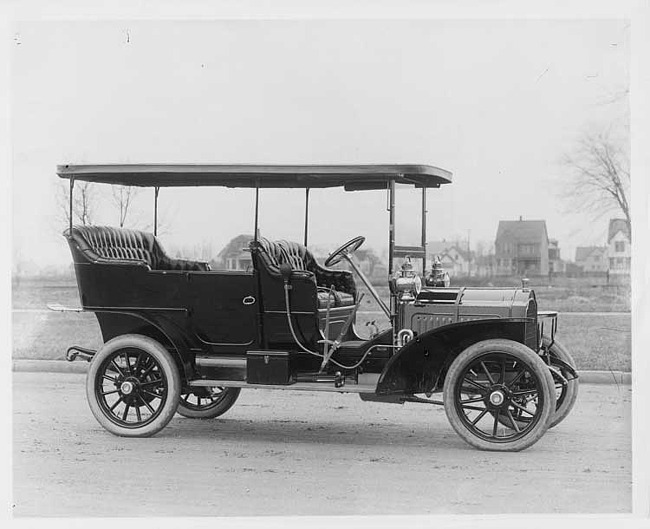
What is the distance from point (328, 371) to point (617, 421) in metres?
2.63

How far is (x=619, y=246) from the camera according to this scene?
12.4m

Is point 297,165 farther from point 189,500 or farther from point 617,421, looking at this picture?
point 617,421

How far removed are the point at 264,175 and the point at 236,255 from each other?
1.56m

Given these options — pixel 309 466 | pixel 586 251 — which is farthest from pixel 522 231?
pixel 309 466

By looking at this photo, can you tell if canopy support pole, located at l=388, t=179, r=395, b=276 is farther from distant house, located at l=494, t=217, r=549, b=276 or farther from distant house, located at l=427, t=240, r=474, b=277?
distant house, located at l=494, t=217, r=549, b=276

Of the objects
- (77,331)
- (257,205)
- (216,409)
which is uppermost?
(257,205)

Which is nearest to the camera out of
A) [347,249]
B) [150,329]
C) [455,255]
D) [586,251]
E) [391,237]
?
[391,237]

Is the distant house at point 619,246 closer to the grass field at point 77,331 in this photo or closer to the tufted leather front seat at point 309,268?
the grass field at point 77,331

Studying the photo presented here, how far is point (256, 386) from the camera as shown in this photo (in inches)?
295

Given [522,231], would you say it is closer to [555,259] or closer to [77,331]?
[555,259]

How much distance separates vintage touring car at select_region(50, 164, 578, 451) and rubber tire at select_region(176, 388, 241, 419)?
2.61 feet

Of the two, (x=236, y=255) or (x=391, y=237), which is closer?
(x=391, y=237)

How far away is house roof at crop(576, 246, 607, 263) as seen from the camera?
12.9 m

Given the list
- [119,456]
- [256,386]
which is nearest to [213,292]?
[256,386]
